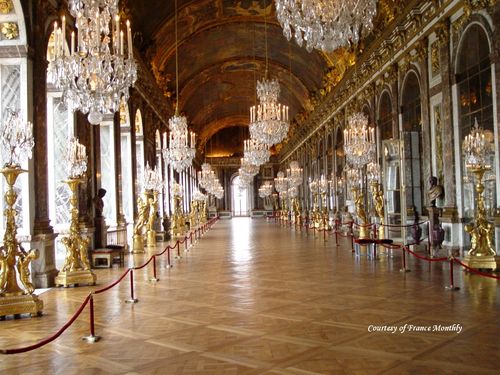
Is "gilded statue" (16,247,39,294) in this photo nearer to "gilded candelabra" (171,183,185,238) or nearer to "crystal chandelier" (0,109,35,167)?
"crystal chandelier" (0,109,35,167)

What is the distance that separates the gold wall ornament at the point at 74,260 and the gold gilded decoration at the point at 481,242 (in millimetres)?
6856

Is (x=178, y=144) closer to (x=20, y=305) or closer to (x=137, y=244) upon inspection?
(x=137, y=244)

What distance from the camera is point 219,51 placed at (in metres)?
28.8

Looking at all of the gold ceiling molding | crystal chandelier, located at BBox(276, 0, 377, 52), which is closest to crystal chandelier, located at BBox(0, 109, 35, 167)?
crystal chandelier, located at BBox(276, 0, 377, 52)

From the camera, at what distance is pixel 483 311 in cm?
600

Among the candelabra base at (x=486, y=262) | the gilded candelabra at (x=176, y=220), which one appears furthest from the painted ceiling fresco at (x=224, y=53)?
the candelabra base at (x=486, y=262)

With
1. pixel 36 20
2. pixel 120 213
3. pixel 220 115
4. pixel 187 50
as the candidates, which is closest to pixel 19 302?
pixel 36 20

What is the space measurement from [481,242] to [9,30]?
9176 millimetres

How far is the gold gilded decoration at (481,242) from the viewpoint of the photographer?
29.8 feet

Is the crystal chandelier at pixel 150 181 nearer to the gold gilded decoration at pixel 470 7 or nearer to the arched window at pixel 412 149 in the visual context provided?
the arched window at pixel 412 149

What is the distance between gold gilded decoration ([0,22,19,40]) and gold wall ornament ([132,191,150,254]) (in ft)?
25.0

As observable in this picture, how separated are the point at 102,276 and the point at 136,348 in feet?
18.0

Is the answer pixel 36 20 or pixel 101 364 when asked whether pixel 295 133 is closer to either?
pixel 36 20

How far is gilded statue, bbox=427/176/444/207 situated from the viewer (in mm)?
12070
